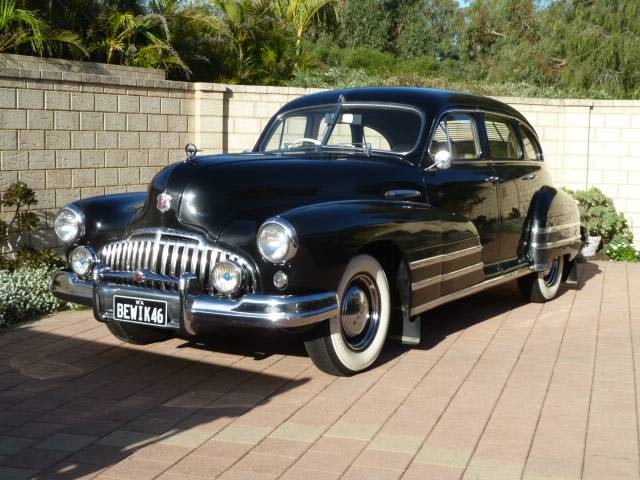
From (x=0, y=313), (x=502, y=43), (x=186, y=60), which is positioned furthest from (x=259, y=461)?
(x=502, y=43)

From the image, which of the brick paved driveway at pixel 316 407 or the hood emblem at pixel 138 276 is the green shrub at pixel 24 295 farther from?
the hood emblem at pixel 138 276

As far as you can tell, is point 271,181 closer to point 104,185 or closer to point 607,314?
point 607,314

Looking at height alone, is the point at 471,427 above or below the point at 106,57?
below

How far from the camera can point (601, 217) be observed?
443 inches

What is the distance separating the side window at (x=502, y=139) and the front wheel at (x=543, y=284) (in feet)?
3.57

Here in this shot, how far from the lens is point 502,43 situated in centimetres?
2839

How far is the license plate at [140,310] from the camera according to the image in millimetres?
5188

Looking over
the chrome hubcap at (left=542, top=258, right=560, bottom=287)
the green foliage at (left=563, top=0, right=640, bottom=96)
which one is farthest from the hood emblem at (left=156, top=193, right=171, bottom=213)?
the green foliage at (left=563, top=0, right=640, bottom=96)

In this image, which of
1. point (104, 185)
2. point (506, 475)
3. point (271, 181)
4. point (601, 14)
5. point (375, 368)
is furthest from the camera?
point (601, 14)

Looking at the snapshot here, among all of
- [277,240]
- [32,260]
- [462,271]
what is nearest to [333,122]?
[462,271]

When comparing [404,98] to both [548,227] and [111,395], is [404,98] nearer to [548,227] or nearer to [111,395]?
[548,227]

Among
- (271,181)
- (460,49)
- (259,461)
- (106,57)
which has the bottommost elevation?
(259,461)

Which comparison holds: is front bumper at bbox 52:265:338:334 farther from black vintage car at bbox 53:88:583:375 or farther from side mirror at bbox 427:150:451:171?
side mirror at bbox 427:150:451:171

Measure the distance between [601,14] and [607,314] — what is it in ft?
56.1
